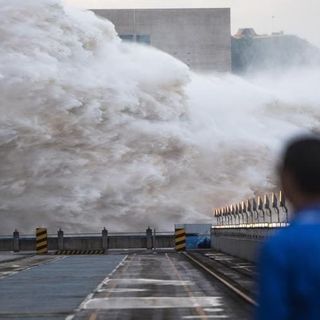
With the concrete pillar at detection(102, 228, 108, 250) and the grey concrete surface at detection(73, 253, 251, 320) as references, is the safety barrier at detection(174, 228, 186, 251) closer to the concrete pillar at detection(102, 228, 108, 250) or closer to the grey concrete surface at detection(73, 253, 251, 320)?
the concrete pillar at detection(102, 228, 108, 250)

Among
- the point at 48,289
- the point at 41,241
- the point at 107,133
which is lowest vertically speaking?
the point at 48,289

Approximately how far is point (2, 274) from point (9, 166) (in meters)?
29.4

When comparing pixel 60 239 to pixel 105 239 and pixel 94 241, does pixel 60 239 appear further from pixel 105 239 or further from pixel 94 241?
pixel 105 239

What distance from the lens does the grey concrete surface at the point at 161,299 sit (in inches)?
752

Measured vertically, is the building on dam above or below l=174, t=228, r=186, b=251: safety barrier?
above

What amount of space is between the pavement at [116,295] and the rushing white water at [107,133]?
84.1ft

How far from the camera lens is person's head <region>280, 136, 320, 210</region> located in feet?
10.8

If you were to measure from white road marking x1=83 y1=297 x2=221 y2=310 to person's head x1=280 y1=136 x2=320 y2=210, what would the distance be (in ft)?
57.1

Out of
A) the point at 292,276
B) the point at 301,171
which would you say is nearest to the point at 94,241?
the point at 301,171

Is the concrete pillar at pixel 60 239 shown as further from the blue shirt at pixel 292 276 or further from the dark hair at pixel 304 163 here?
the blue shirt at pixel 292 276

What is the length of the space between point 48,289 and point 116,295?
3.27 metres

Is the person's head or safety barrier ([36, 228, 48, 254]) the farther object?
safety barrier ([36, 228, 48, 254])

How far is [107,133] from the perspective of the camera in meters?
65.4

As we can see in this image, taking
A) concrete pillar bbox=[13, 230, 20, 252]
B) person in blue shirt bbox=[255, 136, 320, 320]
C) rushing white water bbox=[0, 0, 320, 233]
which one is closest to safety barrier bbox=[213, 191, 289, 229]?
rushing white water bbox=[0, 0, 320, 233]
